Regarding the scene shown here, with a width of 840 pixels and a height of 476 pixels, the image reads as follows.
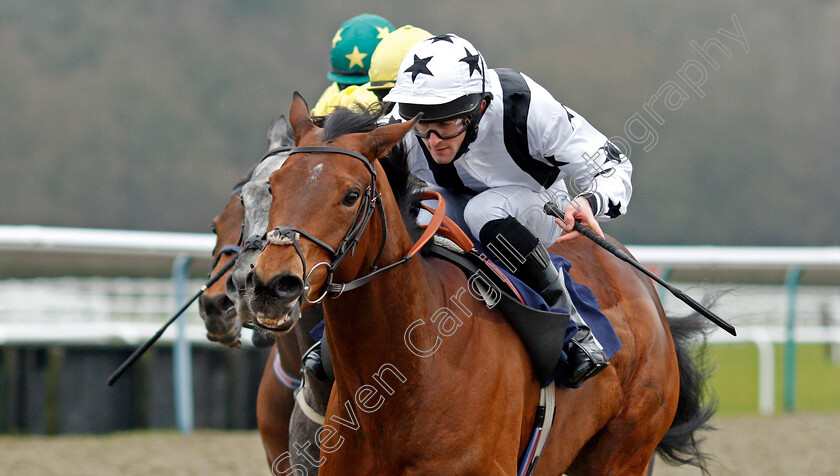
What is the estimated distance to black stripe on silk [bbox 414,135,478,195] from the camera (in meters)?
3.21

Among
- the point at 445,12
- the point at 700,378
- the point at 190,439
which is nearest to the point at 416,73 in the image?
the point at 700,378

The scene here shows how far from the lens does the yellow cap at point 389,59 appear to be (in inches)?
158

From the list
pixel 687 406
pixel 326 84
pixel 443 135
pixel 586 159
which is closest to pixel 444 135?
pixel 443 135

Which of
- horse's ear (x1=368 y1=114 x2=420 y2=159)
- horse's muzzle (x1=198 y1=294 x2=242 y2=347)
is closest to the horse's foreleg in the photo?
horse's muzzle (x1=198 y1=294 x2=242 y2=347)

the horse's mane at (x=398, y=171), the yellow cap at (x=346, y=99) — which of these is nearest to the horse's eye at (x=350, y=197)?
the horse's mane at (x=398, y=171)

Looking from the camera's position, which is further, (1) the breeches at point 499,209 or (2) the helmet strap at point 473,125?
(1) the breeches at point 499,209

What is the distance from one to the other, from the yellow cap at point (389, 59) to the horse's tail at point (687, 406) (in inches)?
63.1

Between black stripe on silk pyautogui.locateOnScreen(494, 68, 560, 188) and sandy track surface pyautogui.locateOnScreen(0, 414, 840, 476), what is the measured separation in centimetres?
346

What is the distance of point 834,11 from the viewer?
1033 inches

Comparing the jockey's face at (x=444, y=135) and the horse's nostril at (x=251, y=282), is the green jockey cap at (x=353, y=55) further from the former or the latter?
the horse's nostril at (x=251, y=282)

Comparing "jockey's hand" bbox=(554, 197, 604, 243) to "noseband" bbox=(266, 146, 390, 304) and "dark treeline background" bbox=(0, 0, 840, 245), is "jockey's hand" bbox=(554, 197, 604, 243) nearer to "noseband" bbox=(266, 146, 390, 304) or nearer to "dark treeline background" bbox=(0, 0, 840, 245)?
"noseband" bbox=(266, 146, 390, 304)

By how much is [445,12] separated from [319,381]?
23565mm

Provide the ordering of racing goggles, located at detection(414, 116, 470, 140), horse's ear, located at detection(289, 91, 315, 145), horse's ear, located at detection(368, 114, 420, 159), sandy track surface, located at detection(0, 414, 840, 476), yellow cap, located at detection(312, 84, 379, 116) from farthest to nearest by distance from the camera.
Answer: sandy track surface, located at detection(0, 414, 840, 476)
yellow cap, located at detection(312, 84, 379, 116)
racing goggles, located at detection(414, 116, 470, 140)
horse's ear, located at detection(289, 91, 315, 145)
horse's ear, located at detection(368, 114, 420, 159)

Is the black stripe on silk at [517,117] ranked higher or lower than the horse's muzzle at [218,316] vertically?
higher
